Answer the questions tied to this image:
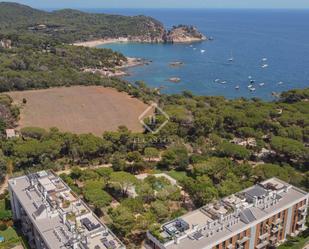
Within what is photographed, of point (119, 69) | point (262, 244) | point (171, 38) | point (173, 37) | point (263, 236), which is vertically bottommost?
point (262, 244)

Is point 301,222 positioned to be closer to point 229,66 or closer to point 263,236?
point 263,236

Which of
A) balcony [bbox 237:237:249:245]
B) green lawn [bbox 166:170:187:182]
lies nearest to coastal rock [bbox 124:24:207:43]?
green lawn [bbox 166:170:187:182]

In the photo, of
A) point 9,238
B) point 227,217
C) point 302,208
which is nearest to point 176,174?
point 302,208

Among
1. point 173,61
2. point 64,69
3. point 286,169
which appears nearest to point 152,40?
point 173,61

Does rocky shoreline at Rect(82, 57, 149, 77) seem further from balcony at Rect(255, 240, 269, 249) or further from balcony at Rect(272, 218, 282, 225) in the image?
balcony at Rect(255, 240, 269, 249)

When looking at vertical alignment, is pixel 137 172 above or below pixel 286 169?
below

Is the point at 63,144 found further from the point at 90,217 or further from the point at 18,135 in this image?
the point at 90,217
